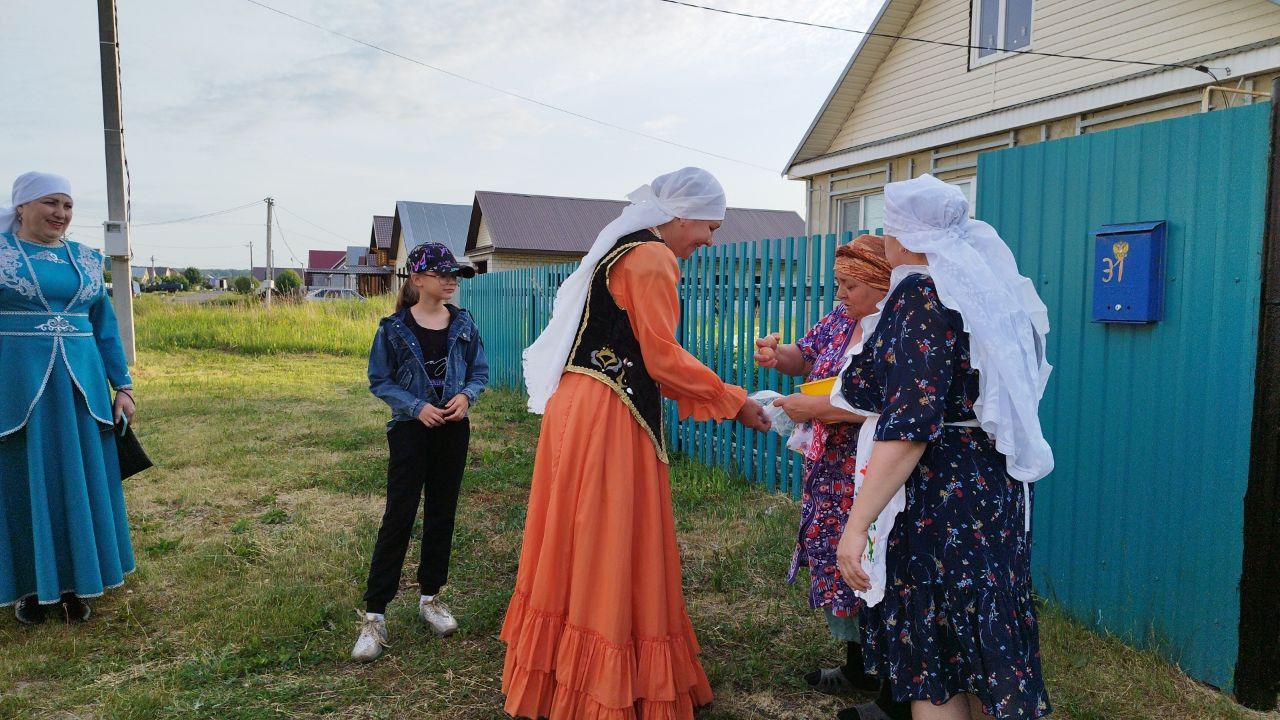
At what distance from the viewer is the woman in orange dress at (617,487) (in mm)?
2689

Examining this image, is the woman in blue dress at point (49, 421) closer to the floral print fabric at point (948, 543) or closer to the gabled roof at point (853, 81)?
the floral print fabric at point (948, 543)

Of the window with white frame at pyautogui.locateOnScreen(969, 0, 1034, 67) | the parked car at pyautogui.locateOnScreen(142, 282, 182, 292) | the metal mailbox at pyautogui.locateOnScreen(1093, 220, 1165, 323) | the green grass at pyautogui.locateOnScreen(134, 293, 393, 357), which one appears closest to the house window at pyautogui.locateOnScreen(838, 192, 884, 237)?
the window with white frame at pyautogui.locateOnScreen(969, 0, 1034, 67)

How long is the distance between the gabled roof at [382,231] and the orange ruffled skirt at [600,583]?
146 feet

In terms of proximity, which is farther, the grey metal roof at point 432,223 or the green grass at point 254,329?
the grey metal roof at point 432,223

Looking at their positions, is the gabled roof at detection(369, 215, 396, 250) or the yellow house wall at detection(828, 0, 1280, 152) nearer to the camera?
the yellow house wall at detection(828, 0, 1280, 152)

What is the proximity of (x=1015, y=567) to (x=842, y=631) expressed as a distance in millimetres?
1141

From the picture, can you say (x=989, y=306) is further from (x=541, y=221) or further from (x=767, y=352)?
(x=541, y=221)

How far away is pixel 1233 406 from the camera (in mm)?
2953

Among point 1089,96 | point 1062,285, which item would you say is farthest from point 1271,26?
point 1062,285

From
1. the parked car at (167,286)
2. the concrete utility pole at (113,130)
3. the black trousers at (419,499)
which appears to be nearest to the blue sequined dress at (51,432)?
the black trousers at (419,499)

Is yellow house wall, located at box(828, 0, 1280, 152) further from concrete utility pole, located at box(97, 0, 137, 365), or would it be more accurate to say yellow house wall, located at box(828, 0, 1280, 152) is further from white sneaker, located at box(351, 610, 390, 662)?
concrete utility pole, located at box(97, 0, 137, 365)

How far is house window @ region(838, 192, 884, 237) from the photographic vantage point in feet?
46.9

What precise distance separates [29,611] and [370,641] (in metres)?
1.79

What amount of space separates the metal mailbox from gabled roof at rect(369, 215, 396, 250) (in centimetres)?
4440
